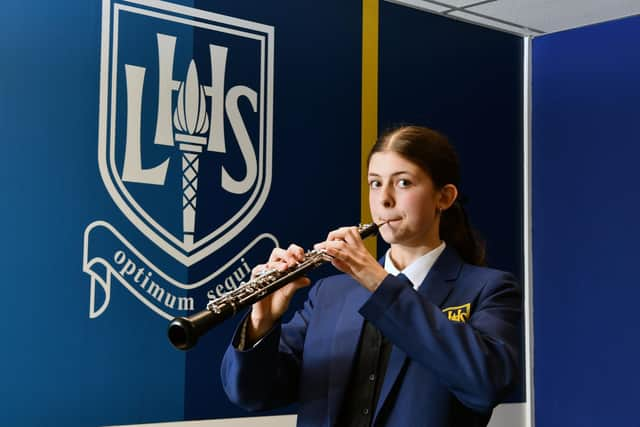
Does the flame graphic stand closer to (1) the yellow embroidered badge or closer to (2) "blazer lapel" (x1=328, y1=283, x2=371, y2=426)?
(2) "blazer lapel" (x1=328, y1=283, x2=371, y2=426)

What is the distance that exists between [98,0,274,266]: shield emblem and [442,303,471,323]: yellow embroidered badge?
129cm

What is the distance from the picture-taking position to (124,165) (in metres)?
2.53

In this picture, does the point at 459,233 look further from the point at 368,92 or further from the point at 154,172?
the point at 368,92

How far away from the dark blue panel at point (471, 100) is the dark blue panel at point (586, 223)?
10cm

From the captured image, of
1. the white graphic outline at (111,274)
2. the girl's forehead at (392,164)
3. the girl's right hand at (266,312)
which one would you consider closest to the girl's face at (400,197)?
the girl's forehead at (392,164)

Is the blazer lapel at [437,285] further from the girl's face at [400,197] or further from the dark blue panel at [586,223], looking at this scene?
the dark blue panel at [586,223]

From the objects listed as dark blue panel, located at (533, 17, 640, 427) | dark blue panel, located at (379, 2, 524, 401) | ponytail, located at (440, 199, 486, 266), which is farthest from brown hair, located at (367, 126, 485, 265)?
dark blue panel, located at (533, 17, 640, 427)

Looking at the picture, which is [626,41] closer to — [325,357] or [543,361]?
[543,361]

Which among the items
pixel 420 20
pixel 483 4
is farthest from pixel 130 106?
pixel 483 4

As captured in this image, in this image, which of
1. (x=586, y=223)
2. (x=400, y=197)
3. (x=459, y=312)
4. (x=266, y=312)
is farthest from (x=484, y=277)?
(x=586, y=223)

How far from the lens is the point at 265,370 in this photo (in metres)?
1.50

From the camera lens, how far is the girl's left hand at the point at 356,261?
1.47 m

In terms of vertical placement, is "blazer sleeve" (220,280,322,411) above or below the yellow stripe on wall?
below

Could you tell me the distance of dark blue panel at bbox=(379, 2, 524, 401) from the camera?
Result: 3.23m
